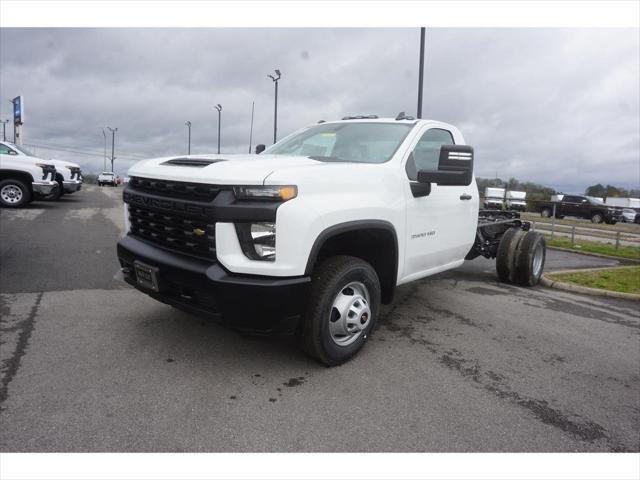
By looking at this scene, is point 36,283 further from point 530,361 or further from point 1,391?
point 530,361

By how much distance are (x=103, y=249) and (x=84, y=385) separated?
17.2 feet

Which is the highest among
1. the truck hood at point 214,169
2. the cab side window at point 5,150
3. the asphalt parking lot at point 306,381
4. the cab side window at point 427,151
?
the cab side window at point 5,150

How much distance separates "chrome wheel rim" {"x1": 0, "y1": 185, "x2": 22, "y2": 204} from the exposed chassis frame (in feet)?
40.6

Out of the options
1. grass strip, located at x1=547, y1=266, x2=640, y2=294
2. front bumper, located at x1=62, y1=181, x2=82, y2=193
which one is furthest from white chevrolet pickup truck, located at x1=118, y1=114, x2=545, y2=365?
front bumper, located at x1=62, y1=181, x2=82, y2=193

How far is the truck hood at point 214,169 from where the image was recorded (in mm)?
2975

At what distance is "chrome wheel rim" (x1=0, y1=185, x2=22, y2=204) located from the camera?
13.0 meters

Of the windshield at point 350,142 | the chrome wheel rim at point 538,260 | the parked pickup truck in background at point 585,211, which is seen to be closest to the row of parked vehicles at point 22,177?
the windshield at point 350,142

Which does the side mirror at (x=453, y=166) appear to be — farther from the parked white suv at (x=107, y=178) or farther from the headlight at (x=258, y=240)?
the parked white suv at (x=107, y=178)

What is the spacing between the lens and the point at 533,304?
226 inches

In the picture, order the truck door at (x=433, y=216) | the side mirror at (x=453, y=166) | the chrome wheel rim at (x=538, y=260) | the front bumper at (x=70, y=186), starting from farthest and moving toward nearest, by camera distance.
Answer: the front bumper at (x=70, y=186) → the chrome wheel rim at (x=538, y=260) → the truck door at (x=433, y=216) → the side mirror at (x=453, y=166)

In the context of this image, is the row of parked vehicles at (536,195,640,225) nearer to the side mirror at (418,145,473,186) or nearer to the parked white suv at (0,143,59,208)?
the parked white suv at (0,143,59,208)

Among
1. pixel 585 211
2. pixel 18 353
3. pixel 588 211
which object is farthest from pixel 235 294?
pixel 588 211

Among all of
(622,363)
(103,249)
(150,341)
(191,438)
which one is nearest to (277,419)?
(191,438)

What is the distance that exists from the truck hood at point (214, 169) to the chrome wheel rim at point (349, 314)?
0.99m
